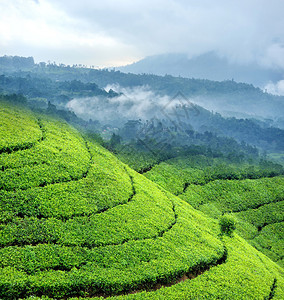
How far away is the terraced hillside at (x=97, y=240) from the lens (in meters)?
13.0

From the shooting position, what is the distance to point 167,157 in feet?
158

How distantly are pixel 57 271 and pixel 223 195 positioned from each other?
28286mm

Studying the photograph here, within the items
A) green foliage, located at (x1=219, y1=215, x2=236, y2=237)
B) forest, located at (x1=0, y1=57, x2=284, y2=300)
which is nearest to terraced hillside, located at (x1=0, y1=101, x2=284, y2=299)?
forest, located at (x1=0, y1=57, x2=284, y2=300)

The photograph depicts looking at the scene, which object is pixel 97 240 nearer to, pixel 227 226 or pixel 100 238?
pixel 100 238

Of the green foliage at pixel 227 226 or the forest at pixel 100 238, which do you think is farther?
the green foliage at pixel 227 226

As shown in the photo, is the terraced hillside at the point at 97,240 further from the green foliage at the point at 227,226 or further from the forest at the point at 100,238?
the green foliage at the point at 227,226

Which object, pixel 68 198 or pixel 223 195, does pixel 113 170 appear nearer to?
Result: pixel 68 198

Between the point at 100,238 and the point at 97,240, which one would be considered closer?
the point at 97,240

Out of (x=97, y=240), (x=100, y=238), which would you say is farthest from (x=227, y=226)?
→ (x=97, y=240)

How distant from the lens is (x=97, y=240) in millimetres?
15172

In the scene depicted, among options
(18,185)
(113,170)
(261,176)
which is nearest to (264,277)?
(113,170)

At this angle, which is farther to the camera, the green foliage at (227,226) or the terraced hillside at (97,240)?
the green foliage at (227,226)

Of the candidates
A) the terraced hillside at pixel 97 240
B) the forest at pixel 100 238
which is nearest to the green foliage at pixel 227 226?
the forest at pixel 100 238

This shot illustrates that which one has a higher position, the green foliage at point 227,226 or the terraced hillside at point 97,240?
the terraced hillside at point 97,240
